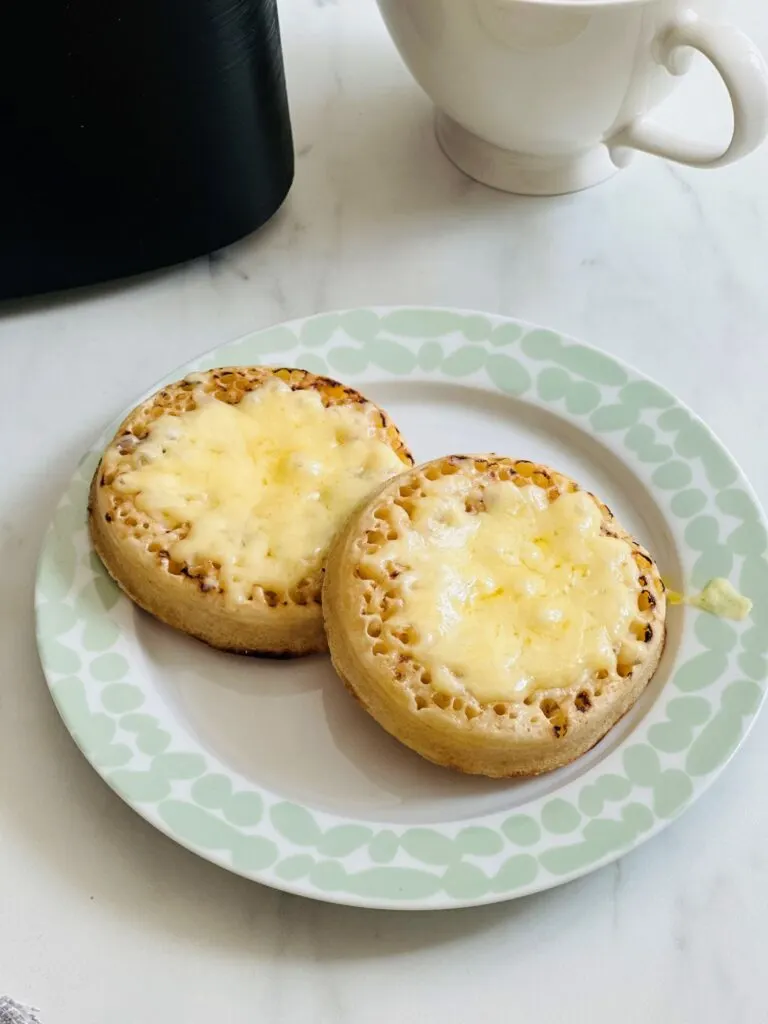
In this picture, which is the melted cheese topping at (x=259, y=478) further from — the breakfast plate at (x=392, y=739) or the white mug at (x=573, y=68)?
the white mug at (x=573, y=68)

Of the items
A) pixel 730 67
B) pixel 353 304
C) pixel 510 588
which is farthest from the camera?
pixel 353 304

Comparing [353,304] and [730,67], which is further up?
[730,67]

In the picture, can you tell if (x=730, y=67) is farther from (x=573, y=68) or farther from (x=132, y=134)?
(x=132, y=134)

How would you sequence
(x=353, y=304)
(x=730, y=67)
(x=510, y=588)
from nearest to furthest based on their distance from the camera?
(x=510, y=588) < (x=730, y=67) < (x=353, y=304)

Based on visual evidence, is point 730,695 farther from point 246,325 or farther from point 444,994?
point 246,325

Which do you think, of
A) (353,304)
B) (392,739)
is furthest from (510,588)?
(353,304)


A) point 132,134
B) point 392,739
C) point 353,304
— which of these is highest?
point 132,134

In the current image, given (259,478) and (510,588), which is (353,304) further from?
(510,588)

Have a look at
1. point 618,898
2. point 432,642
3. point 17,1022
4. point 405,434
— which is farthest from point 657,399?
point 17,1022

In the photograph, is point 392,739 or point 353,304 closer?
point 392,739
